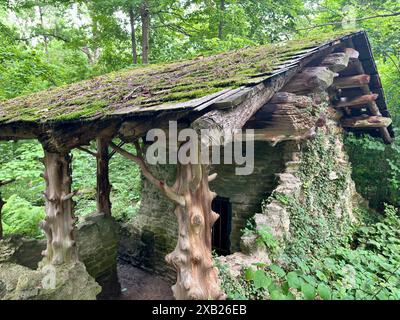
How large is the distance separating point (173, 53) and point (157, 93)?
8519 millimetres

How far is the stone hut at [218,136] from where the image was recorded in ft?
8.64

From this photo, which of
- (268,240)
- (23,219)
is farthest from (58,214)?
(23,219)

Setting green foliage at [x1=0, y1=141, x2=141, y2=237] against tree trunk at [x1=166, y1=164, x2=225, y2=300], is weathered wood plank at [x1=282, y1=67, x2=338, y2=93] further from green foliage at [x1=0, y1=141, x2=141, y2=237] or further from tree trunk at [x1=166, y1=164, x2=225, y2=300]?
green foliage at [x1=0, y1=141, x2=141, y2=237]

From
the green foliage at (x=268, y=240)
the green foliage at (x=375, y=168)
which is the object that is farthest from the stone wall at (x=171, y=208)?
the green foliage at (x=375, y=168)

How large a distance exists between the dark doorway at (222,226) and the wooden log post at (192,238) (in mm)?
2669

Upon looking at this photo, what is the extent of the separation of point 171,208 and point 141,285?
172 centimetres

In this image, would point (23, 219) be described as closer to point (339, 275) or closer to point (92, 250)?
point (92, 250)

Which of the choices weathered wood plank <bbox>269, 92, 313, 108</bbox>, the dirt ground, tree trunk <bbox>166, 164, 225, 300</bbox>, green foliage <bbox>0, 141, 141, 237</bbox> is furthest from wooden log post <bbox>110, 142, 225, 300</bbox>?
green foliage <bbox>0, 141, 141, 237</bbox>

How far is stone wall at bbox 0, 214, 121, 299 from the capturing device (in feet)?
16.9

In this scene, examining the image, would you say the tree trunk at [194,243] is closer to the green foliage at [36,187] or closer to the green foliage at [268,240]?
the green foliage at [268,240]

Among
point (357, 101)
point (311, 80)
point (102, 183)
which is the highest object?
point (357, 101)

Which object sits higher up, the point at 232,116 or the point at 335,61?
the point at 335,61

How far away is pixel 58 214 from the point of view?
398 cm

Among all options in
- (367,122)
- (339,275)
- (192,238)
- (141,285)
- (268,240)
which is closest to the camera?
(192,238)
